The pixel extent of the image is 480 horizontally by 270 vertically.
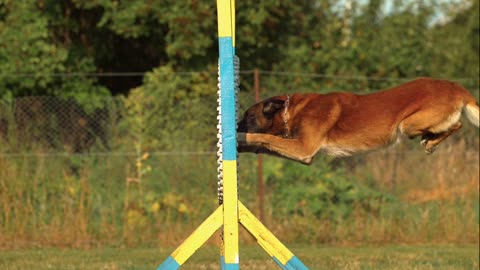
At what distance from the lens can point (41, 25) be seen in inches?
575

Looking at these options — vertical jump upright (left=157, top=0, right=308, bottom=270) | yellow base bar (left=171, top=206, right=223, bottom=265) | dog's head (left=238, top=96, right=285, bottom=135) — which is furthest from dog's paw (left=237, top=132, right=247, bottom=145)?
yellow base bar (left=171, top=206, right=223, bottom=265)

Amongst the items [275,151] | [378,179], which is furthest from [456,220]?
[275,151]

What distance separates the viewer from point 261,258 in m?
11.0

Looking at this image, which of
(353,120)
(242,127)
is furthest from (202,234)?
(353,120)

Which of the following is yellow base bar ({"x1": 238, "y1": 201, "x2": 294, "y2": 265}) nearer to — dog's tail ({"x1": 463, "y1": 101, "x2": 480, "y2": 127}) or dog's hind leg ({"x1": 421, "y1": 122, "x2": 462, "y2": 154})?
dog's hind leg ({"x1": 421, "y1": 122, "x2": 462, "y2": 154})

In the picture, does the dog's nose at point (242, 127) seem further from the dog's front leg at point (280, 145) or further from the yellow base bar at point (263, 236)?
the yellow base bar at point (263, 236)

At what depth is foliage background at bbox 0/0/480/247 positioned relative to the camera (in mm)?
12969

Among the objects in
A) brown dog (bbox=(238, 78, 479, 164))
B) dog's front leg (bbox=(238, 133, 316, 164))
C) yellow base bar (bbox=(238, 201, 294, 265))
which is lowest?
yellow base bar (bbox=(238, 201, 294, 265))

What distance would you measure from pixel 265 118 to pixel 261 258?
3587mm

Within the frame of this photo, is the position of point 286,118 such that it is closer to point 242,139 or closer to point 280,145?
point 280,145

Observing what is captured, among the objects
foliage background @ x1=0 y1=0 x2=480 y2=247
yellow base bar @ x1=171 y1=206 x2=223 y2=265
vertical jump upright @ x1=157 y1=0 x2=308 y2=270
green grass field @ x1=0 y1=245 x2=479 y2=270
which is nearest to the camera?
vertical jump upright @ x1=157 y1=0 x2=308 y2=270

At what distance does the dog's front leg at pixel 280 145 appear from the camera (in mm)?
7340

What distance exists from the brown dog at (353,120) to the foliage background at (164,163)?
16.3ft

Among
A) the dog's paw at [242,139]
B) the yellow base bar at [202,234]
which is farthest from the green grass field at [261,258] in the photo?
the yellow base bar at [202,234]
